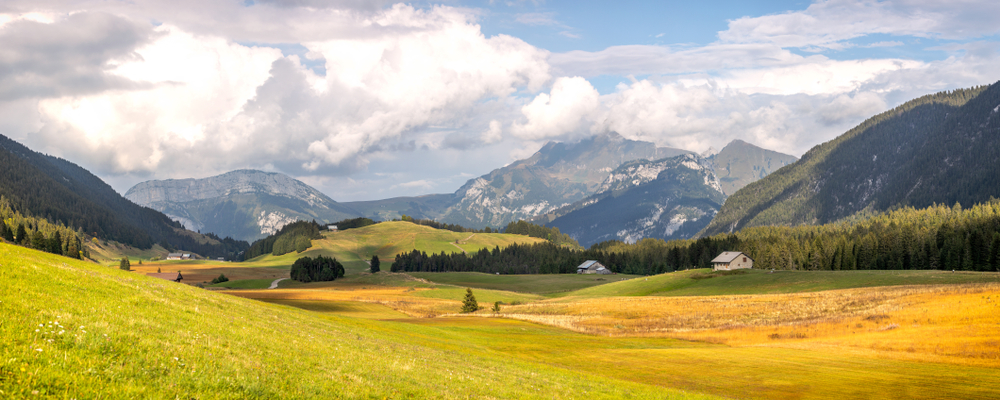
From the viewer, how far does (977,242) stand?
117 m

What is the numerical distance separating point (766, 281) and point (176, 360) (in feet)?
383

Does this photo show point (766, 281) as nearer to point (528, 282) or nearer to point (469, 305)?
point (469, 305)

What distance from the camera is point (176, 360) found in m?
13.0

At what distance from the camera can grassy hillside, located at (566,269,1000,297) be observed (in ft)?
291

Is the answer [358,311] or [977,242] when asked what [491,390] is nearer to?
[358,311]

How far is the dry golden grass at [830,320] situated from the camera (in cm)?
3866

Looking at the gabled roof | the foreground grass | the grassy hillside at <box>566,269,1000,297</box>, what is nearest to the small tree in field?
the grassy hillside at <box>566,269,1000,297</box>

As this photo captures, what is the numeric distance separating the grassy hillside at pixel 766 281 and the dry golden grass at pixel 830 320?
16.7 meters

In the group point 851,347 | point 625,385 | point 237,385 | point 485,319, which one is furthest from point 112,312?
point 485,319

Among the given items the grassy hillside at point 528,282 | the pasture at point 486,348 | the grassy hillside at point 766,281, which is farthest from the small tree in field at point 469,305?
the grassy hillside at point 528,282

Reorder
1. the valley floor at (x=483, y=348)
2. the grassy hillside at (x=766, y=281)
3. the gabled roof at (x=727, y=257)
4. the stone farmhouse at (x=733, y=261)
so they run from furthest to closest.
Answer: the gabled roof at (x=727, y=257)
the stone farmhouse at (x=733, y=261)
the grassy hillside at (x=766, y=281)
the valley floor at (x=483, y=348)

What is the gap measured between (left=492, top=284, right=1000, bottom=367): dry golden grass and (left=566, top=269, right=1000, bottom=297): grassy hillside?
54.7 feet

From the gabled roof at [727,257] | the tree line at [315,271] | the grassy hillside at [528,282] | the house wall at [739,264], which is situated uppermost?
the gabled roof at [727,257]

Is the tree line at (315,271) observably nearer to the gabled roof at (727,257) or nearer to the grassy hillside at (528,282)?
the grassy hillside at (528,282)
